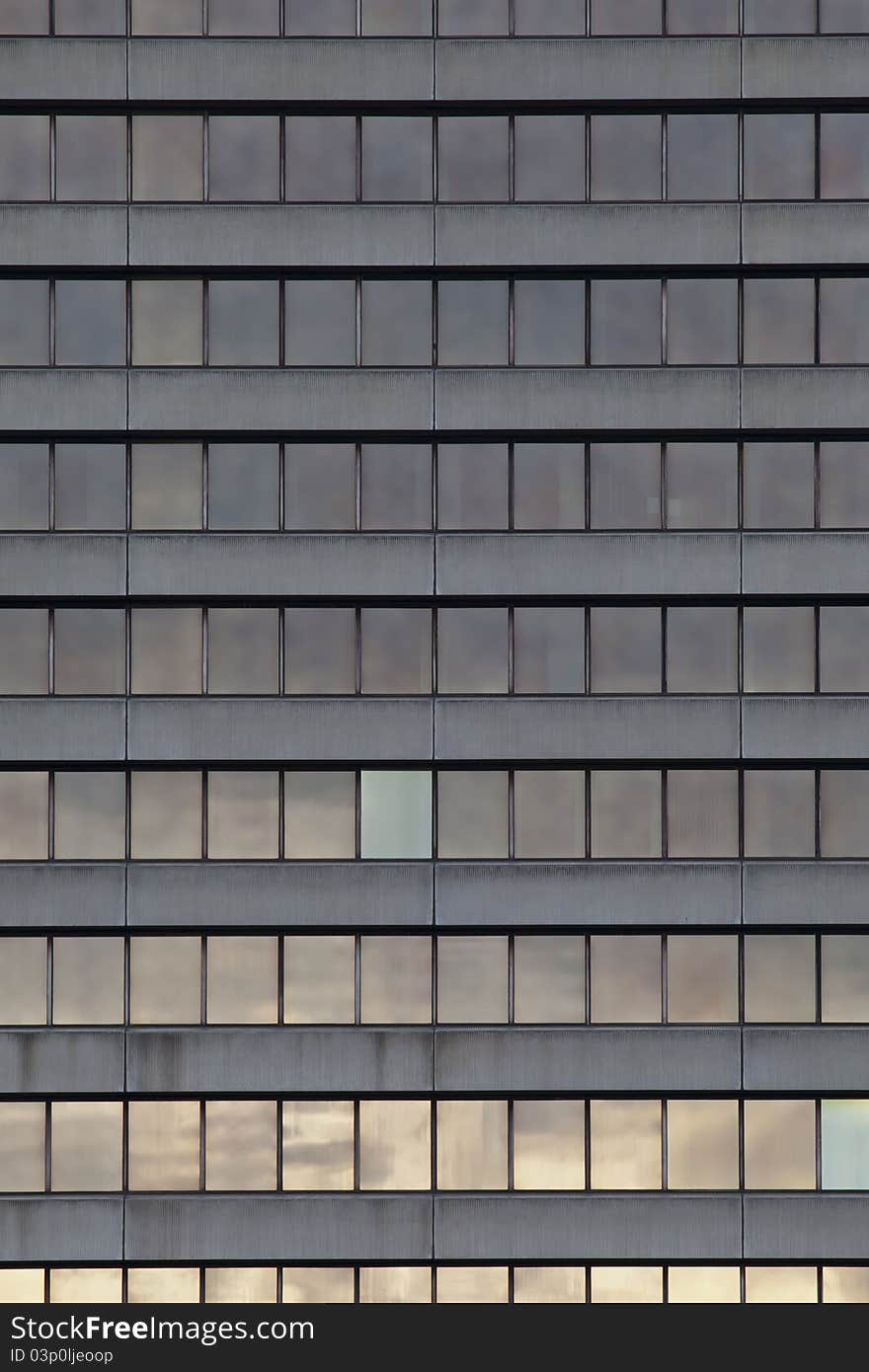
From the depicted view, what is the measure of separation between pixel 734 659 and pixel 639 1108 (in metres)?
8.51

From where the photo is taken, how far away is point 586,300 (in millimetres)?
22250

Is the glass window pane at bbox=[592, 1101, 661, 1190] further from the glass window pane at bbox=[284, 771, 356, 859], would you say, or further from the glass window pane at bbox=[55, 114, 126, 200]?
the glass window pane at bbox=[55, 114, 126, 200]

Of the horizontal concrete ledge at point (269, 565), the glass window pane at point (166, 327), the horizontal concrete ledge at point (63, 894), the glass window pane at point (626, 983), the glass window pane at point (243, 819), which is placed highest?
the glass window pane at point (166, 327)

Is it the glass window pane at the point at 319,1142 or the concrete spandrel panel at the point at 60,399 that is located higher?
the concrete spandrel panel at the point at 60,399

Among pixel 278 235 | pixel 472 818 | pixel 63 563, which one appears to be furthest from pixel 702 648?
pixel 63 563

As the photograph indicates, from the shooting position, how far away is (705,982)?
21766 mm

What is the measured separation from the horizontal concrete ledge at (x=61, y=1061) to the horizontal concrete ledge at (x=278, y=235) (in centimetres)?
1438

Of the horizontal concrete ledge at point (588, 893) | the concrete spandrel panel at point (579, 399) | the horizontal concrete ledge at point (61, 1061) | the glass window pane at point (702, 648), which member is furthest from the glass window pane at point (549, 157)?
the horizontal concrete ledge at point (61, 1061)

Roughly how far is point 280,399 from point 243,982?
35.7 ft

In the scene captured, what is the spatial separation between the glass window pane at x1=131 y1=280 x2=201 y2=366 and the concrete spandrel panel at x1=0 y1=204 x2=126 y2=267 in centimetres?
87

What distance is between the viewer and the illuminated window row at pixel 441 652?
22.0 meters

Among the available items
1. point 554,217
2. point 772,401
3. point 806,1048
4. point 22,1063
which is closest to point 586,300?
point 554,217

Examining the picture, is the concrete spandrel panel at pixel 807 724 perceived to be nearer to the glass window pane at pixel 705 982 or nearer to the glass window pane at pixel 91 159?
the glass window pane at pixel 705 982

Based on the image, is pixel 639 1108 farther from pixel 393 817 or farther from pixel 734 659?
pixel 734 659
